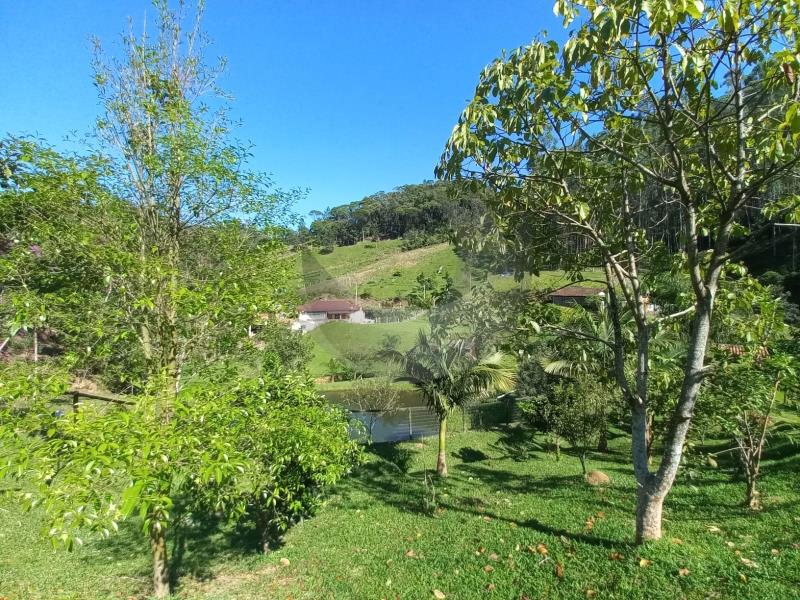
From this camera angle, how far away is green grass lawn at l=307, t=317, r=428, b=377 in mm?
11273

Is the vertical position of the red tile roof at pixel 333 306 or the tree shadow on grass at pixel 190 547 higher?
the red tile roof at pixel 333 306

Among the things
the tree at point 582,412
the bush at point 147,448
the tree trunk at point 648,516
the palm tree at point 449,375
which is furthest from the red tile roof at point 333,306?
the bush at point 147,448

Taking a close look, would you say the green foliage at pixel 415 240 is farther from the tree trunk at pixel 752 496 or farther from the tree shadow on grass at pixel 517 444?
the tree trunk at pixel 752 496

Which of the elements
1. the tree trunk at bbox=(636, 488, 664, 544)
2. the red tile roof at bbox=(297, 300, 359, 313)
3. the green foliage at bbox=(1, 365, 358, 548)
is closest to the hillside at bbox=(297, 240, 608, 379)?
the red tile roof at bbox=(297, 300, 359, 313)

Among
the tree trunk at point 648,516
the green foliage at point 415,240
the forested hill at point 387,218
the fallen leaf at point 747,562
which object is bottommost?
the fallen leaf at point 747,562

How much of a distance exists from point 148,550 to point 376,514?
3230 millimetres

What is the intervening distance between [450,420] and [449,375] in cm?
804

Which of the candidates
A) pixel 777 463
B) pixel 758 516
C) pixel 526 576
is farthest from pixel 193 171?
pixel 777 463

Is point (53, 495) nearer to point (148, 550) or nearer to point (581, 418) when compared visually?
point (148, 550)

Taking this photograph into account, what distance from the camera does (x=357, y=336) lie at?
19.6m

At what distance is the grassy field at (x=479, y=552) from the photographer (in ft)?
12.8

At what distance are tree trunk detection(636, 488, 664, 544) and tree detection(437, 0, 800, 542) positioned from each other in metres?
0.01

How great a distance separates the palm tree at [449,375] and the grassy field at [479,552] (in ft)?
7.84

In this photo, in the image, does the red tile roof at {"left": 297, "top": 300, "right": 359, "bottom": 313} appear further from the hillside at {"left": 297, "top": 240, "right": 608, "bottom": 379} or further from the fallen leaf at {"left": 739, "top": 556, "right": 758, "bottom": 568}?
the fallen leaf at {"left": 739, "top": 556, "right": 758, "bottom": 568}
